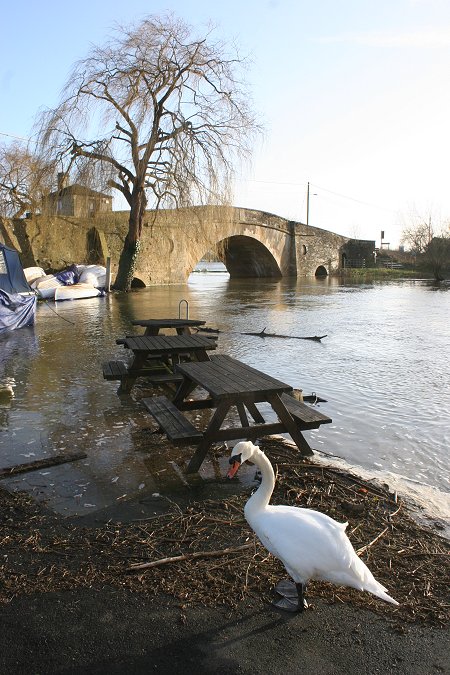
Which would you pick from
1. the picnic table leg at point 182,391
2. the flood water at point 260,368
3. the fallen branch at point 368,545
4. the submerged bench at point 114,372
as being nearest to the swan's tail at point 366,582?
the fallen branch at point 368,545

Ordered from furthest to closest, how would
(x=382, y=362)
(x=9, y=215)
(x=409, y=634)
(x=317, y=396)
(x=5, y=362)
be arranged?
(x=9, y=215)
(x=382, y=362)
(x=5, y=362)
(x=317, y=396)
(x=409, y=634)

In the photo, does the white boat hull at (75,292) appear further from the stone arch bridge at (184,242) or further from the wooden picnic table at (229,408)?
the wooden picnic table at (229,408)

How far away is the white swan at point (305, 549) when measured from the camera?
2322 mm

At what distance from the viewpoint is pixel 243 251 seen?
148 feet

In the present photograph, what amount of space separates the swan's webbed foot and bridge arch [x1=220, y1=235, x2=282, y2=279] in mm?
38416

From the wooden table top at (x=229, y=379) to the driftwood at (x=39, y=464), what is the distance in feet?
3.67

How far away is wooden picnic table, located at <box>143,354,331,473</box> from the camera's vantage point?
4.08 m

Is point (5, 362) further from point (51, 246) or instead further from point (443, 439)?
point (51, 246)

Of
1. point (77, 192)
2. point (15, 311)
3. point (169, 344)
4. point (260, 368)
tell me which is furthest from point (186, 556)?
point (77, 192)

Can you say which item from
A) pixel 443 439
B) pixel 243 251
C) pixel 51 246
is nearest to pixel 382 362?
pixel 443 439

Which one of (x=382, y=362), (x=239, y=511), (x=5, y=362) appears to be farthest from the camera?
(x=382, y=362)

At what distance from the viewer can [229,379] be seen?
4531 mm

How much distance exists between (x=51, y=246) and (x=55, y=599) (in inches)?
947

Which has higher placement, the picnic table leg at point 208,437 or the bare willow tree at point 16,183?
the bare willow tree at point 16,183
